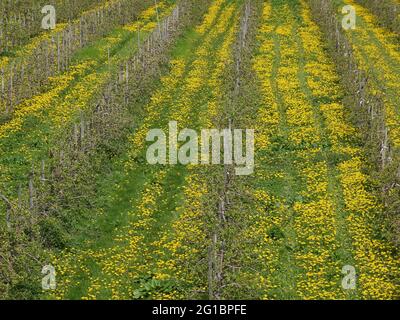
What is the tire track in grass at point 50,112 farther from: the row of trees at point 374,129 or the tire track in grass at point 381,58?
the tire track in grass at point 381,58

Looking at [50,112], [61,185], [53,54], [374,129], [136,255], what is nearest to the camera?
[136,255]

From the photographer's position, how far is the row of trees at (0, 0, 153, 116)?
35344 mm

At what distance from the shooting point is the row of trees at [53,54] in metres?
35.3

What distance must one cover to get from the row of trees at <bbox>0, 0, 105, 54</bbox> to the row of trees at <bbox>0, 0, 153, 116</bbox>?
194 cm

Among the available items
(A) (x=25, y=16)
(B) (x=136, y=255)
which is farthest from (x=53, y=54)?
(B) (x=136, y=255)

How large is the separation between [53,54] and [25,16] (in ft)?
41.2

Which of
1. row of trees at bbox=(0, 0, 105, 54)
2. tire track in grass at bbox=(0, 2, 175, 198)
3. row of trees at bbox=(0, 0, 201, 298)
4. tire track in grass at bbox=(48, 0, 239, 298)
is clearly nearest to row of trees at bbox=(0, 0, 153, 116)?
tire track in grass at bbox=(0, 2, 175, 198)

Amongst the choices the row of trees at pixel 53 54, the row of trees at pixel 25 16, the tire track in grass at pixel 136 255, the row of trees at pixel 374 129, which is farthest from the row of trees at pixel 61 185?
the row of trees at pixel 25 16

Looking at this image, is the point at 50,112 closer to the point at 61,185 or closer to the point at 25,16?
the point at 61,185

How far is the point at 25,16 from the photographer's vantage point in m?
51.5

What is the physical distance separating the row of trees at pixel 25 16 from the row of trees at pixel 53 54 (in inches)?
76.2

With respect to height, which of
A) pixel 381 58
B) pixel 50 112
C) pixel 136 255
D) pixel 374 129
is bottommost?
pixel 136 255

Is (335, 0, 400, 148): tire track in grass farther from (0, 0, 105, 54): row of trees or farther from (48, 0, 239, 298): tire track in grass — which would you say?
(0, 0, 105, 54): row of trees
